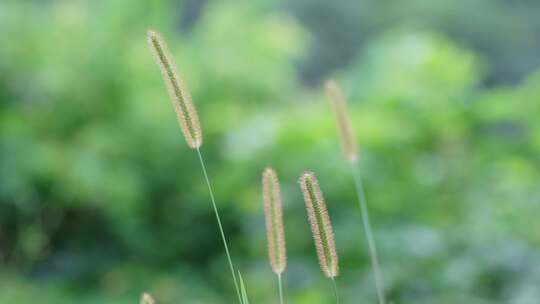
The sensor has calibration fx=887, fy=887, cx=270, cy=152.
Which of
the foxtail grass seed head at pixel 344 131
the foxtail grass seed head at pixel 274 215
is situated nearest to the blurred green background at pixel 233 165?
the foxtail grass seed head at pixel 344 131

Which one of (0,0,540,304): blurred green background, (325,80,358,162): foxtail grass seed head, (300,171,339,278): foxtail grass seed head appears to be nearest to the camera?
(300,171,339,278): foxtail grass seed head

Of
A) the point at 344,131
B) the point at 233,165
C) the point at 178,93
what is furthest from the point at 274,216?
the point at 233,165

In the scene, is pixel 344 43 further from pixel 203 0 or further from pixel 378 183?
pixel 378 183

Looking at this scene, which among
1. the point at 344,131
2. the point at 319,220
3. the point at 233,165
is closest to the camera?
the point at 319,220

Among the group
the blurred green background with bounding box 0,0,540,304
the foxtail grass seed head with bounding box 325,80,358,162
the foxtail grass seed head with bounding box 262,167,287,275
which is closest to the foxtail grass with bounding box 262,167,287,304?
the foxtail grass seed head with bounding box 262,167,287,275

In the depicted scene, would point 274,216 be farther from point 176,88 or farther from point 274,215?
point 176,88

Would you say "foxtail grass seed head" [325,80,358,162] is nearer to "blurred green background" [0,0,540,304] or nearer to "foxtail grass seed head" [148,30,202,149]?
"foxtail grass seed head" [148,30,202,149]
